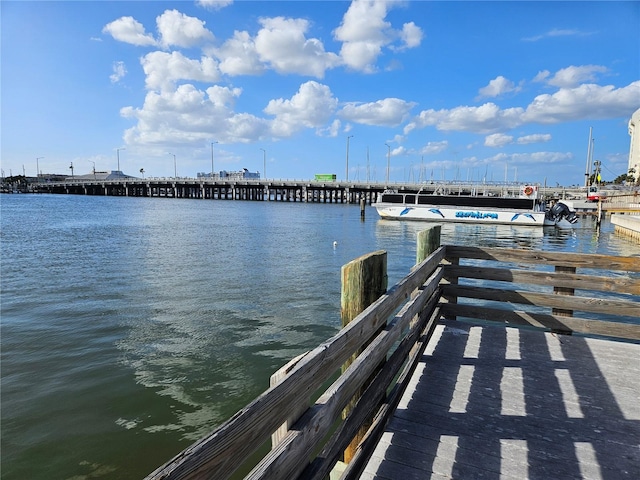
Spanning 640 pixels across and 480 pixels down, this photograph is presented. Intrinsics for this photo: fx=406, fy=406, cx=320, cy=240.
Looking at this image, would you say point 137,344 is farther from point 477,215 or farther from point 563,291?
point 477,215

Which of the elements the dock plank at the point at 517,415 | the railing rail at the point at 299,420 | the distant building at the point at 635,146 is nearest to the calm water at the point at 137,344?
the dock plank at the point at 517,415

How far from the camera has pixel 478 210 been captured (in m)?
41.6

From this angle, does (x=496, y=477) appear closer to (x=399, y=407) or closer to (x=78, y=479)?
(x=399, y=407)

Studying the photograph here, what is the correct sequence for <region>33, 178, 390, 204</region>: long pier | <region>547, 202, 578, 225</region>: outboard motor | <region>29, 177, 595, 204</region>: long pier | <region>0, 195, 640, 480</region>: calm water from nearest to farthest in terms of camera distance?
<region>0, 195, 640, 480</region>: calm water → <region>547, 202, 578, 225</region>: outboard motor → <region>29, 177, 595, 204</region>: long pier → <region>33, 178, 390, 204</region>: long pier

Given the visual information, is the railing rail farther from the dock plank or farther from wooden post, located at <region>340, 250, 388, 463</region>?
the dock plank

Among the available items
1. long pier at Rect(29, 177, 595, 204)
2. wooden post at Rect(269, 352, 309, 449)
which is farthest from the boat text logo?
wooden post at Rect(269, 352, 309, 449)

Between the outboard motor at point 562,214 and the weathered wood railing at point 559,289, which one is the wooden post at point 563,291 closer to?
the weathered wood railing at point 559,289

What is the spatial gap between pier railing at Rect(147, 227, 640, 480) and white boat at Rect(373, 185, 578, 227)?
38.0m

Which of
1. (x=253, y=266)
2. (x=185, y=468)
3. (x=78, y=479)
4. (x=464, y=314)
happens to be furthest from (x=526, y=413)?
(x=253, y=266)

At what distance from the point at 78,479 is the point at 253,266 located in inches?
472

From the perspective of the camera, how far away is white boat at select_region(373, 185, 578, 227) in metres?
39.0

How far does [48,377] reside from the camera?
657 centimetres

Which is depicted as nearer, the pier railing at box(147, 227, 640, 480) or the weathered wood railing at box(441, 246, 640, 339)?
the pier railing at box(147, 227, 640, 480)

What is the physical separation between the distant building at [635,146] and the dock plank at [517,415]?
107 meters
